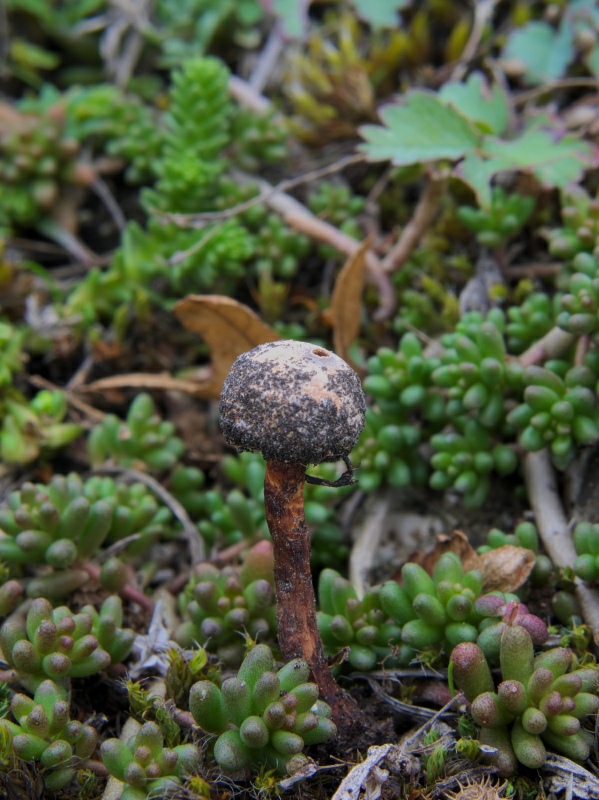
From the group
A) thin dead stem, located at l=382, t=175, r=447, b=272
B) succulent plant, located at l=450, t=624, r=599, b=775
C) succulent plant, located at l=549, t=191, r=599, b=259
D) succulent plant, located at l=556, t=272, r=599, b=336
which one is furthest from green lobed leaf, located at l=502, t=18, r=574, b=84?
succulent plant, located at l=450, t=624, r=599, b=775

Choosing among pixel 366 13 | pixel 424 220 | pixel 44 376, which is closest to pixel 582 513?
pixel 424 220

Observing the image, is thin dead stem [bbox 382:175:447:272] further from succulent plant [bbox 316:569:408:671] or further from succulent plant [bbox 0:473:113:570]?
succulent plant [bbox 0:473:113:570]

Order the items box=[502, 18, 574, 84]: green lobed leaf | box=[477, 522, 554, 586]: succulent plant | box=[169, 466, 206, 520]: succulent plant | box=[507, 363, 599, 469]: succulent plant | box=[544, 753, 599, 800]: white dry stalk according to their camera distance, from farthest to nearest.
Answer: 1. box=[502, 18, 574, 84]: green lobed leaf
2. box=[169, 466, 206, 520]: succulent plant
3. box=[507, 363, 599, 469]: succulent plant
4. box=[477, 522, 554, 586]: succulent plant
5. box=[544, 753, 599, 800]: white dry stalk

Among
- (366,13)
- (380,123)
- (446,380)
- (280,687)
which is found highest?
(366,13)

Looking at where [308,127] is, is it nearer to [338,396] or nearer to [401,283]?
[401,283]

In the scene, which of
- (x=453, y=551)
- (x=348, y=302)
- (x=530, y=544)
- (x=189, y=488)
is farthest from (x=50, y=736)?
(x=348, y=302)
